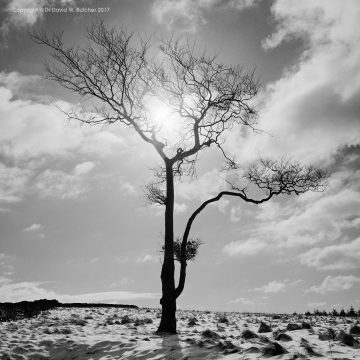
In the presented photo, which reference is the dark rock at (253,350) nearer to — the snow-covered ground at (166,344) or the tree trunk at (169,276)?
the snow-covered ground at (166,344)

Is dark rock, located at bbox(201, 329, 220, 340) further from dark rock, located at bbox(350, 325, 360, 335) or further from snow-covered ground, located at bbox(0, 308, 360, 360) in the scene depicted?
dark rock, located at bbox(350, 325, 360, 335)

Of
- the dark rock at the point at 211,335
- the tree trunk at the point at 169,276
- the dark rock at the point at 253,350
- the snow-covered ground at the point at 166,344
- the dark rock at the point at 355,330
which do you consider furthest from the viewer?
the tree trunk at the point at 169,276

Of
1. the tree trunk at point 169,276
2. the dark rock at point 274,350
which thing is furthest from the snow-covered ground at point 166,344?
the tree trunk at point 169,276

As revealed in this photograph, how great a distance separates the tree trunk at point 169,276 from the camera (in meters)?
11.7

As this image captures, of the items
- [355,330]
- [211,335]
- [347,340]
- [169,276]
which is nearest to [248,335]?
[211,335]

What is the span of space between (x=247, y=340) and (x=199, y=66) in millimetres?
10607

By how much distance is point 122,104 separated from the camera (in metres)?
15.2

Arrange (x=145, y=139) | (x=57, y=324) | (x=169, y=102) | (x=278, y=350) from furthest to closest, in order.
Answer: (x=169, y=102), (x=145, y=139), (x=57, y=324), (x=278, y=350)

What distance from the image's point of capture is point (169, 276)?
12586 mm

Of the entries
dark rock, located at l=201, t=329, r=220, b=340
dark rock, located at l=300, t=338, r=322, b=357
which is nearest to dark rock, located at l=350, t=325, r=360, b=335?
dark rock, located at l=300, t=338, r=322, b=357

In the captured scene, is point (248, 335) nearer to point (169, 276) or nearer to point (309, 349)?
point (309, 349)

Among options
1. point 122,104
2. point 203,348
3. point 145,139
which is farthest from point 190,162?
point 203,348

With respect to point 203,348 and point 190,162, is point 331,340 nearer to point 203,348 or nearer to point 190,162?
point 203,348

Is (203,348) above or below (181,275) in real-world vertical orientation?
below
